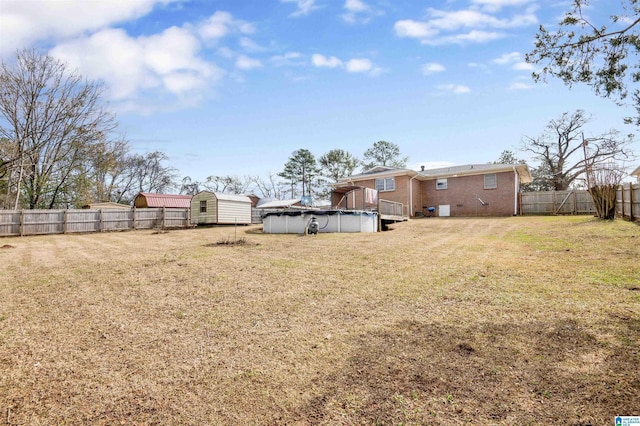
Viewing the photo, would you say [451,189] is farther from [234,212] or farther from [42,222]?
[42,222]

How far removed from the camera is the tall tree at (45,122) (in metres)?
19.5

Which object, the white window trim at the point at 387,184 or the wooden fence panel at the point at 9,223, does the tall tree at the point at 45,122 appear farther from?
the white window trim at the point at 387,184

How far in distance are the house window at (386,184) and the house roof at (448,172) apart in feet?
1.34

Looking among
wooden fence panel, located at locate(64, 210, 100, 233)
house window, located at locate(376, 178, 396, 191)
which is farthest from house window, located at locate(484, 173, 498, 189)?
wooden fence panel, located at locate(64, 210, 100, 233)

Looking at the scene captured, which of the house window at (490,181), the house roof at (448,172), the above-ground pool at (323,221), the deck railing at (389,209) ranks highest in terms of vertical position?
the house roof at (448,172)

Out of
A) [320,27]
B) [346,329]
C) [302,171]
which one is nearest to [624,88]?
[346,329]

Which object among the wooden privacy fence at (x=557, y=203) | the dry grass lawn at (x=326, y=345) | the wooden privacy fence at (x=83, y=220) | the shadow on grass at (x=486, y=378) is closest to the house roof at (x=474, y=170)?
the wooden privacy fence at (x=557, y=203)

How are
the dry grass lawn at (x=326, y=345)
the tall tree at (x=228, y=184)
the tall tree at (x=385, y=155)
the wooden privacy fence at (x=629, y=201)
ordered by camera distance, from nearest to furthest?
1. the dry grass lawn at (x=326, y=345)
2. the wooden privacy fence at (x=629, y=201)
3. the tall tree at (x=385, y=155)
4. the tall tree at (x=228, y=184)

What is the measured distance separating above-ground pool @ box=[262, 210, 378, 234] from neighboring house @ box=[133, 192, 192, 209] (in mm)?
18803

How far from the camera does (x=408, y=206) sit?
76.7ft

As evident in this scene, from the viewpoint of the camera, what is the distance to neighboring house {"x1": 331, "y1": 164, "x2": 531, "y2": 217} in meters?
22.0

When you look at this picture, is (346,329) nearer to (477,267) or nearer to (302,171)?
(477,267)

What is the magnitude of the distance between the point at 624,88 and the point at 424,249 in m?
5.77

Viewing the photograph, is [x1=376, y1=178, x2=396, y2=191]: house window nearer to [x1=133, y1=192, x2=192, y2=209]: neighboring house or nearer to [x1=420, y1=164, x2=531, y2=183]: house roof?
[x1=420, y1=164, x2=531, y2=183]: house roof
